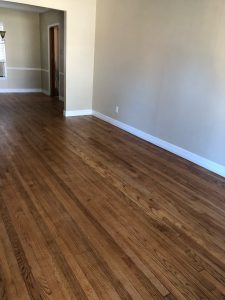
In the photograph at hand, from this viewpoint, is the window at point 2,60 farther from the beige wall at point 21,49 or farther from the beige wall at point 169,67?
the beige wall at point 169,67

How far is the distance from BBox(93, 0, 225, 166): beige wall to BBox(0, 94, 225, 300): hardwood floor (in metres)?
0.55

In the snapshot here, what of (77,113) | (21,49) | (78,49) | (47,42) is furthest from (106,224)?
(21,49)

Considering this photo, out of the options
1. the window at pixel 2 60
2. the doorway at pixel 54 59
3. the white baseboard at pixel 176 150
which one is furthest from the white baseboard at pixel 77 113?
the window at pixel 2 60

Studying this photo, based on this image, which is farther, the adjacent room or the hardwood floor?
the adjacent room

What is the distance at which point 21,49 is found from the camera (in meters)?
8.33

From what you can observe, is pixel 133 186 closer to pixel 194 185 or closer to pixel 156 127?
pixel 194 185

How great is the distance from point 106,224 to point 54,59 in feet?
23.0

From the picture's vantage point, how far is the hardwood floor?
1621 millimetres

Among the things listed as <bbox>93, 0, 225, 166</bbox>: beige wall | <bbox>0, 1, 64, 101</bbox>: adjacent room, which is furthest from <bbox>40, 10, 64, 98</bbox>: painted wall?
<bbox>93, 0, 225, 166</bbox>: beige wall

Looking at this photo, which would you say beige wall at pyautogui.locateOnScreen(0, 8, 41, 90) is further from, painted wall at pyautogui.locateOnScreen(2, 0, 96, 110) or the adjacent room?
painted wall at pyautogui.locateOnScreen(2, 0, 96, 110)

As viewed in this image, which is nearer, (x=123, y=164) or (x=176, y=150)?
(x=123, y=164)

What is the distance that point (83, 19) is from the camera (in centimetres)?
522

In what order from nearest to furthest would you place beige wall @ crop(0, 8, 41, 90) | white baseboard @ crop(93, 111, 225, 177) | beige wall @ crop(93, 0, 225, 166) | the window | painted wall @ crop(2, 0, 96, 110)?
1. beige wall @ crop(93, 0, 225, 166)
2. white baseboard @ crop(93, 111, 225, 177)
3. painted wall @ crop(2, 0, 96, 110)
4. beige wall @ crop(0, 8, 41, 90)
5. the window

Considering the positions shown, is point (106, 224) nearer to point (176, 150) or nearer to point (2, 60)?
point (176, 150)
